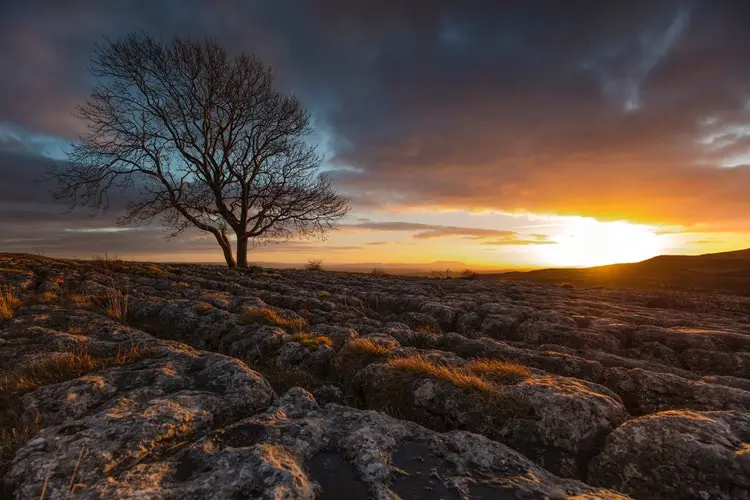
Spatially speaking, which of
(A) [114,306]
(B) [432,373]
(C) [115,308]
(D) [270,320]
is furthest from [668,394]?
(A) [114,306]

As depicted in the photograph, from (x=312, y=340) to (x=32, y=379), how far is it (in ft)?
13.4

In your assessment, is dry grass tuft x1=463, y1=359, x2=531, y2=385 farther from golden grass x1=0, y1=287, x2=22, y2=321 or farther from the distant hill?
the distant hill

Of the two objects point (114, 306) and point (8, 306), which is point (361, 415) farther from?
point (8, 306)

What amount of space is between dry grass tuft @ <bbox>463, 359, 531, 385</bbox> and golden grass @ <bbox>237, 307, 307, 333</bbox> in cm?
441

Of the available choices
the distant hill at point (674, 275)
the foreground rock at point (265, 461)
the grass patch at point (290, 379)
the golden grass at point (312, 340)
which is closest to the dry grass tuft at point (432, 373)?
the foreground rock at point (265, 461)

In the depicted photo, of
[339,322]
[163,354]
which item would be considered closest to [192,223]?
[339,322]

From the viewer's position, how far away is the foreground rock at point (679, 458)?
3.08m

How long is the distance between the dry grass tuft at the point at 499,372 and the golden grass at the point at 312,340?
290 cm

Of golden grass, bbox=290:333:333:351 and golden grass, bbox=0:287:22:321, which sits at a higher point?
golden grass, bbox=0:287:22:321

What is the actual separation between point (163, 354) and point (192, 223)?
21.3m

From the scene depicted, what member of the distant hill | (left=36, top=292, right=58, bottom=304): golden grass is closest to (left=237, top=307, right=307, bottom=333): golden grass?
(left=36, top=292, right=58, bottom=304): golden grass

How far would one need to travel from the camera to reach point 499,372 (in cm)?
536

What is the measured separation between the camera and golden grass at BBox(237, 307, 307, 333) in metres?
8.66

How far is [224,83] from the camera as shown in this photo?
2419 centimetres
